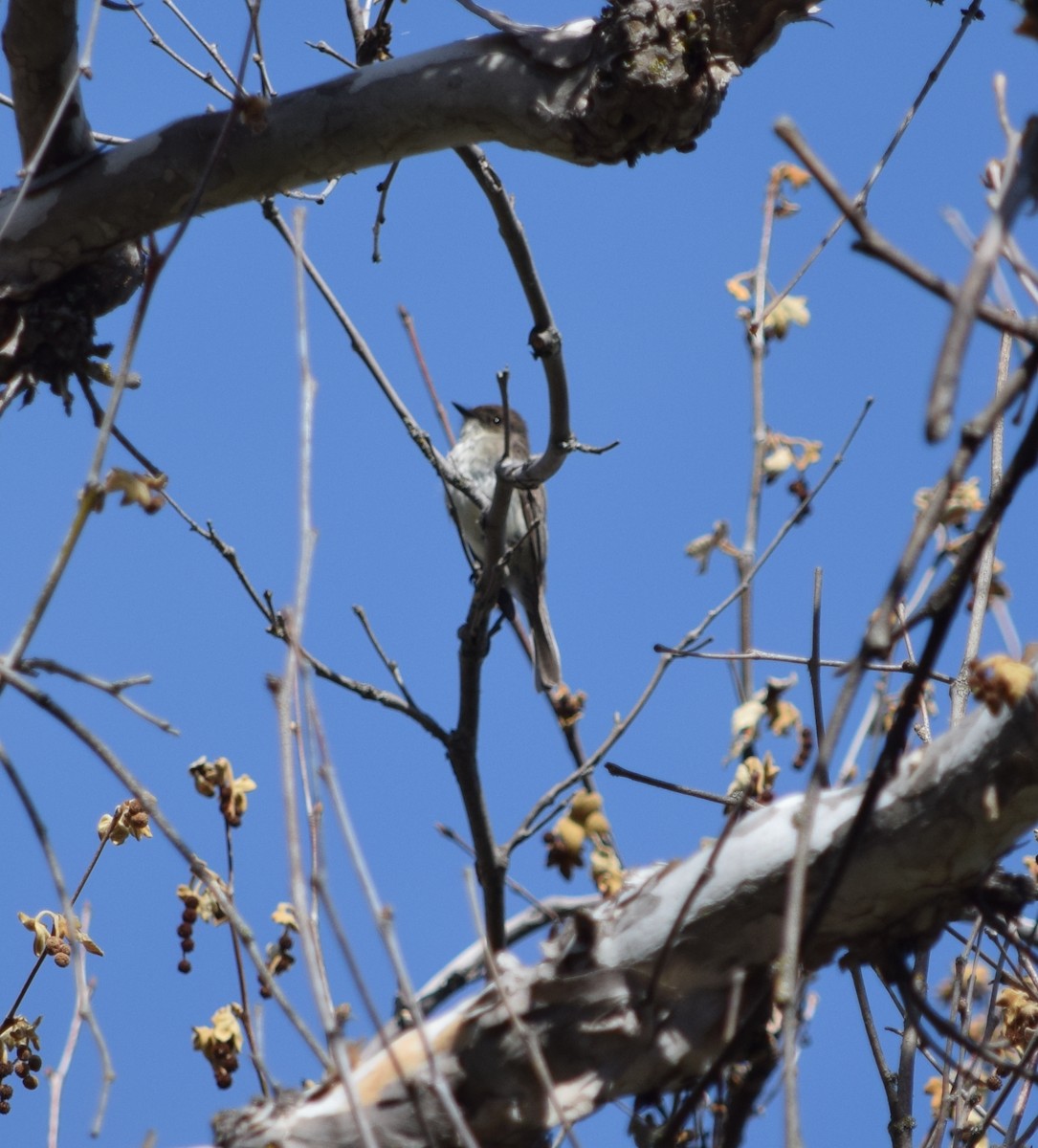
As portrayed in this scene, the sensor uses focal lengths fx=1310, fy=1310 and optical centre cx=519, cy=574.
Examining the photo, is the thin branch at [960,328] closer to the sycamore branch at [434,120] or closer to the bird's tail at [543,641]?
Answer: the sycamore branch at [434,120]

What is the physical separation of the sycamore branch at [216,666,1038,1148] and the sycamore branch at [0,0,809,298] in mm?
1544

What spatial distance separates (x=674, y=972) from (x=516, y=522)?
6.67m

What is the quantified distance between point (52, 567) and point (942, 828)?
1.15 meters

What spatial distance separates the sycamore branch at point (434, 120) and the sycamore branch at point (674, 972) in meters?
1.54

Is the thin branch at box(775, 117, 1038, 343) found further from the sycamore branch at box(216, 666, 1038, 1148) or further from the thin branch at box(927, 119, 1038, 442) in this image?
the sycamore branch at box(216, 666, 1038, 1148)

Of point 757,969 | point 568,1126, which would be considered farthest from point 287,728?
point 757,969

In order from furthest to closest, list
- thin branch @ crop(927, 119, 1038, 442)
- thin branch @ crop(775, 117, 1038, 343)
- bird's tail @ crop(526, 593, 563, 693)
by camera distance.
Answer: bird's tail @ crop(526, 593, 563, 693) → thin branch @ crop(775, 117, 1038, 343) → thin branch @ crop(927, 119, 1038, 442)

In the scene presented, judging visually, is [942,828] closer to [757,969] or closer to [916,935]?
[916,935]

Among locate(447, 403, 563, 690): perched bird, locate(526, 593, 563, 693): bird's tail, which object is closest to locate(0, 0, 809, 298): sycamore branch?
locate(447, 403, 563, 690): perched bird

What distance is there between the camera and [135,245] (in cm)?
291

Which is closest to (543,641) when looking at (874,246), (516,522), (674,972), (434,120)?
(516,522)

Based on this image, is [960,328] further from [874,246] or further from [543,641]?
[543,641]

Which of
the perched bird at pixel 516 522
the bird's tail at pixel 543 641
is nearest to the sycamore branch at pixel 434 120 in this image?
the perched bird at pixel 516 522

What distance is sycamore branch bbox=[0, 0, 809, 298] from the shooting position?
8.75ft
